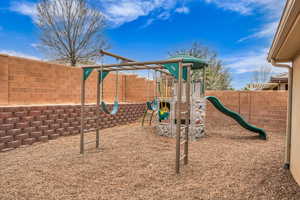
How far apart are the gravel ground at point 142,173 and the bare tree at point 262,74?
25.7 m

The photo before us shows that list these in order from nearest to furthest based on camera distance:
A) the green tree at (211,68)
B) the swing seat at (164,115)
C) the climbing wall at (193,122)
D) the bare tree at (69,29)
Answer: the climbing wall at (193,122)
the swing seat at (164,115)
the bare tree at (69,29)
the green tree at (211,68)

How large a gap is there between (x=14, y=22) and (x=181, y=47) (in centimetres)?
1276

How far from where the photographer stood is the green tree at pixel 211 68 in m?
18.5

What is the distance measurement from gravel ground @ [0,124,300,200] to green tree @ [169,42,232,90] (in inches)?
528

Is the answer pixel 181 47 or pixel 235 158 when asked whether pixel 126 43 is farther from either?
pixel 235 158

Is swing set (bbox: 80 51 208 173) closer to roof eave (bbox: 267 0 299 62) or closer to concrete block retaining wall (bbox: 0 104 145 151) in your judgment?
roof eave (bbox: 267 0 299 62)

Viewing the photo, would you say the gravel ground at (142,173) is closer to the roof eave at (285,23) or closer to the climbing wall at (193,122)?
the climbing wall at (193,122)

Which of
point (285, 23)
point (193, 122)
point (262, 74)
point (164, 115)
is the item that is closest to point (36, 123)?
point (164, 115)

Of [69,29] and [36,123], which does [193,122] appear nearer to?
[36,123]

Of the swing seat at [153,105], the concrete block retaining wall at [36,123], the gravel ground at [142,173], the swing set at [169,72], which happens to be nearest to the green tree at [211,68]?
the swing seat at [153,105]

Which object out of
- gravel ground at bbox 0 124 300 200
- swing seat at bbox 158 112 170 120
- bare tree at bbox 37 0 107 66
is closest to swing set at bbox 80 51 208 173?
swing seat at bbox 158 112 170 120

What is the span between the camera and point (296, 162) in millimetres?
2848

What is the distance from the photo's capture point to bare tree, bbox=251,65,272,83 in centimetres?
2747

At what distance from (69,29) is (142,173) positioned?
45.8 feet
